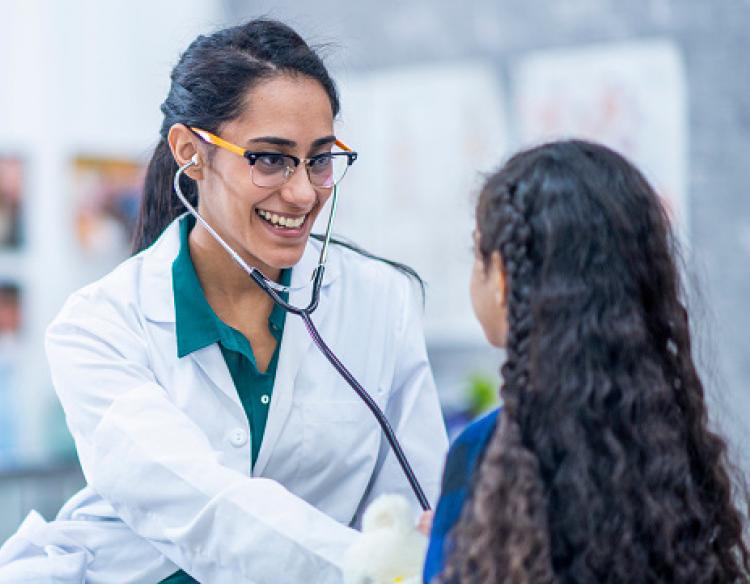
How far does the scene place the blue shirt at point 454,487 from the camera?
1.04m

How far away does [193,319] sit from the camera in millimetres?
1473

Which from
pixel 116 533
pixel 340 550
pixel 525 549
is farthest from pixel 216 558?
pixel 525 549

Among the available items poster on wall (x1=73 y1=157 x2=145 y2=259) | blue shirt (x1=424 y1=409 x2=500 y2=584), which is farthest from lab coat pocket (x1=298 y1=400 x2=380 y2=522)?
poster on wall (x1=73 y1=157 x2=145 y2=259)

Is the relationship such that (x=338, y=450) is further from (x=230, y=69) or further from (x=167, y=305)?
(x=230, y=69)

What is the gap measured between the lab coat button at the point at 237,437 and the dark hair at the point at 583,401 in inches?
18.9

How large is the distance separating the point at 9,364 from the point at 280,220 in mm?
2191

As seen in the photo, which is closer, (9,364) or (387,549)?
(387,549)

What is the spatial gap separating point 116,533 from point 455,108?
198cm

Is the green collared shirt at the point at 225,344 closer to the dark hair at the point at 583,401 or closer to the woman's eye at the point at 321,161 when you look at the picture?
the woman's eye at the point at 321,161

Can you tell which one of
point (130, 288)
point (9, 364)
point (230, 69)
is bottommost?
point (9, 364)

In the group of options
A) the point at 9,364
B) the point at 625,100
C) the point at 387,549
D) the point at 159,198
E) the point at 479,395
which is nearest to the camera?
the point at 387,549

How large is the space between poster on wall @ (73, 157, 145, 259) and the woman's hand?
2422mm

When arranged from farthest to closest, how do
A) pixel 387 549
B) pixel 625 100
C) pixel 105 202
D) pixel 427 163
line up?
pixel 105 202 < pixel 427 163 < pixel 625 100 < pixel 387 549

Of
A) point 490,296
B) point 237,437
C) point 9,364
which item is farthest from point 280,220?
point 9,364
